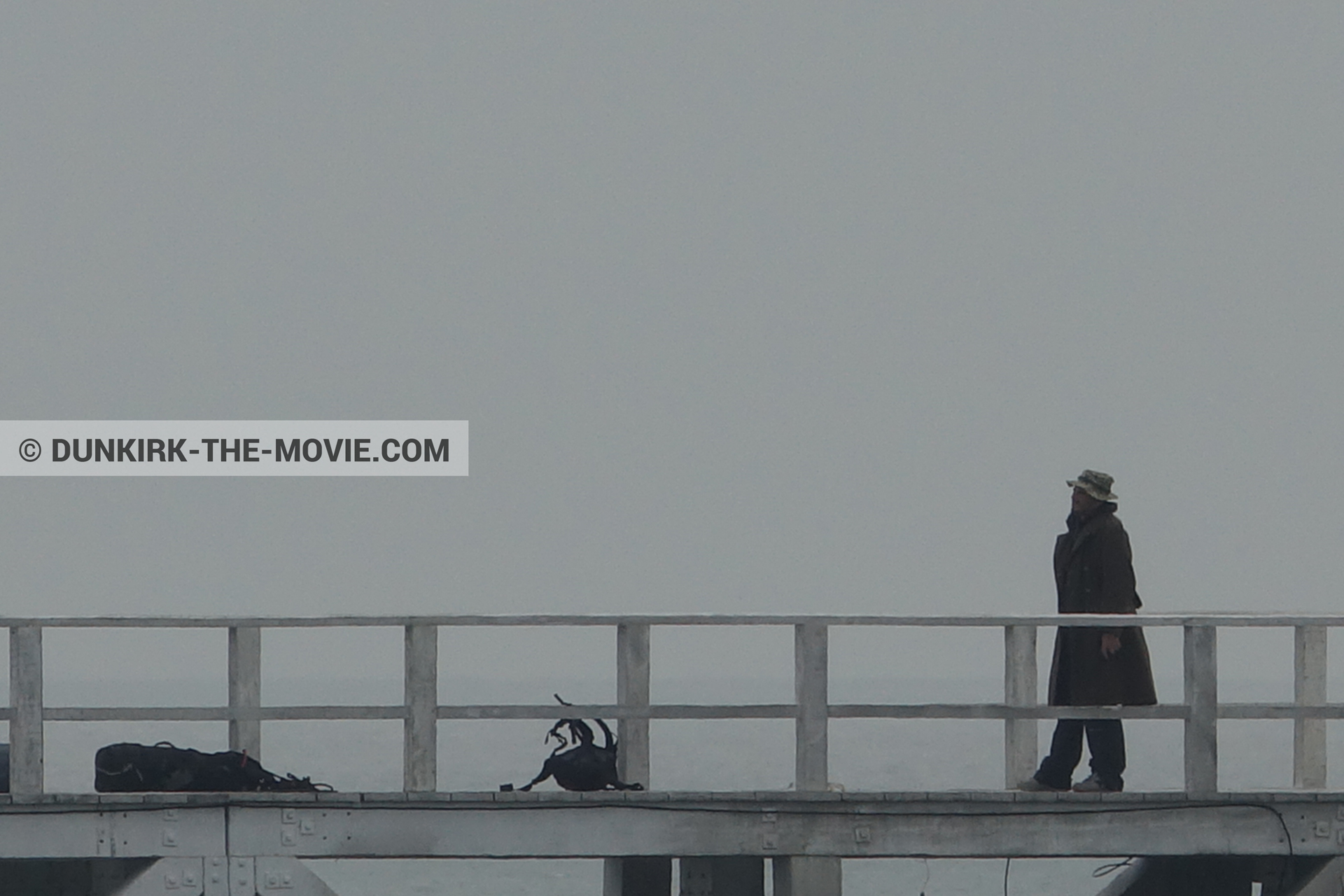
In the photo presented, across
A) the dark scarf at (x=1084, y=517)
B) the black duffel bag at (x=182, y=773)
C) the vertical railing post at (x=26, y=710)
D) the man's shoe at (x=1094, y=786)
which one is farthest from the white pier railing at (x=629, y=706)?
the dark scarf at (x=1084, y=517)

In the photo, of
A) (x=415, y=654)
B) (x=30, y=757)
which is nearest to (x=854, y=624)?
(x=415, y=654)

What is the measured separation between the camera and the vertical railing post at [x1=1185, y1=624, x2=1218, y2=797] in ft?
37.2

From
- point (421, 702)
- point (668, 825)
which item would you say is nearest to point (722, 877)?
point (668, 825)

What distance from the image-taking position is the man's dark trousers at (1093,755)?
11547mm

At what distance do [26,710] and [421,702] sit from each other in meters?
1.92

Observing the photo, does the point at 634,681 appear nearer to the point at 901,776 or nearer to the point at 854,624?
the point at 854,624

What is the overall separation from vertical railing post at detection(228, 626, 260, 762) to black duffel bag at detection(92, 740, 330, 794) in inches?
5.1

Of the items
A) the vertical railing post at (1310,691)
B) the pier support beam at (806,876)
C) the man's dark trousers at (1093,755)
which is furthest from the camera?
the vertical railing post at (1310,691)

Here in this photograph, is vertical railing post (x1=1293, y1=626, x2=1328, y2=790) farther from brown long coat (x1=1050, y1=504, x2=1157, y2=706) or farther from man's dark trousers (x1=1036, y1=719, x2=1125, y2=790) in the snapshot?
man's dark trousers (x1=1036, y1=719, x2=1125, y2=790)

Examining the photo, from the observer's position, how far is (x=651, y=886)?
42.2 ft

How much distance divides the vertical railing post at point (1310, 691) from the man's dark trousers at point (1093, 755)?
3.40 ft

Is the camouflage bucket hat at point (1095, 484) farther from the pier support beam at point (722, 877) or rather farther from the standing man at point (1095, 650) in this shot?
the pier support beam at point (722, 877)

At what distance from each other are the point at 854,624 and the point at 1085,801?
56.6 inches

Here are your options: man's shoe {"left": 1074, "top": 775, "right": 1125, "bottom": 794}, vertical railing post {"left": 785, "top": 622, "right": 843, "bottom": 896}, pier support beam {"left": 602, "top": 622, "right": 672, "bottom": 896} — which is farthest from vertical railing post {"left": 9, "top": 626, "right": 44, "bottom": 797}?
man's shoe {"left": 1074, "top": 775, "right": 1125, "bottom": 794}
